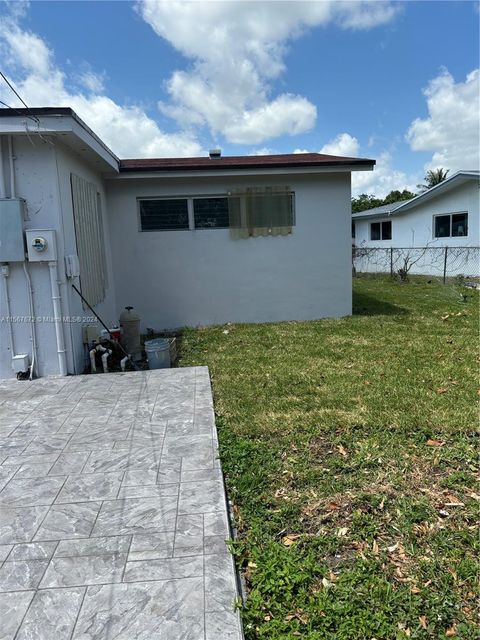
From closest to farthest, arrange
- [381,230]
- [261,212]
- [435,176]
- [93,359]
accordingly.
Answer: 1. [93,359]
2. [261,212]
3. [381,230]
4. [435,176]

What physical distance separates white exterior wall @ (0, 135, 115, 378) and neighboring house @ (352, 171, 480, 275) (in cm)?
1457

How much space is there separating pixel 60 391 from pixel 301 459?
318 centimetres

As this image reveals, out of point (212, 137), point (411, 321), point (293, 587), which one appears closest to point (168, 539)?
point (293, 587)

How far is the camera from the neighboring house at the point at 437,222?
16766mm

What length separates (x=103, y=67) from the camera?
6828 millimetres

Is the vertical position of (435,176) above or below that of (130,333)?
above

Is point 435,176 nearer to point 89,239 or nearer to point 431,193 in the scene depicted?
point 431,193

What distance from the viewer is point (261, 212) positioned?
29.8 feet

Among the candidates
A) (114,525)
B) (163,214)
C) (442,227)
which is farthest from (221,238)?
(442,227)

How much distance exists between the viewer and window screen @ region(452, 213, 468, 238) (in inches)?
685

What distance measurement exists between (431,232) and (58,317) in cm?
1765

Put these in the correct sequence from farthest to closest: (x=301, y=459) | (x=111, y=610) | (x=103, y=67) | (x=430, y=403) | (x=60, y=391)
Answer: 1. (x=103, y=67)
2. (x=60, y=391)
3. (x=430, y=403)
4. (x=301, y=459)
5. (x=111, y=610)

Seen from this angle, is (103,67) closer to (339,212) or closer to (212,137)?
(339,212)

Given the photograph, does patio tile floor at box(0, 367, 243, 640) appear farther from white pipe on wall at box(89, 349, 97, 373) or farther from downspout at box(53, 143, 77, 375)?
white pipe on wall at box(89, 349, 97, 373)
